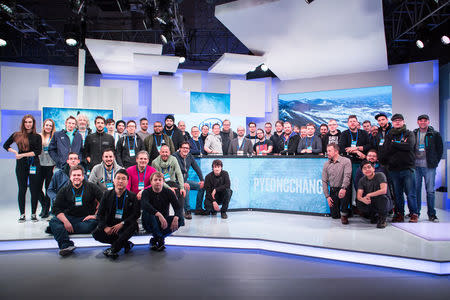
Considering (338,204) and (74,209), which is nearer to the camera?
(74,209)

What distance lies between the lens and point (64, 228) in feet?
11.7

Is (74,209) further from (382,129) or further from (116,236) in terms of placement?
(382,129)

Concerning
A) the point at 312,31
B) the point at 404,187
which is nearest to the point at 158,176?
the point at 404,187

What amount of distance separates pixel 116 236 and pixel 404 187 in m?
4.19

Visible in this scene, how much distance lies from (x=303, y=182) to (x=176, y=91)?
5.52m

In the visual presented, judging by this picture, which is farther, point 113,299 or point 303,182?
point 303,182

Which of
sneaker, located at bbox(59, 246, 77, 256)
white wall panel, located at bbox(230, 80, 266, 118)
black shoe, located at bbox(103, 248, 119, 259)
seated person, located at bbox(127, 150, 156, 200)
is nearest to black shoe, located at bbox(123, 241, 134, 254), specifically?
black shoe, located at bbox(103, 248, 119, 259)

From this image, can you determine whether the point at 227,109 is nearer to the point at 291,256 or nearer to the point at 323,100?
the point at 323,100

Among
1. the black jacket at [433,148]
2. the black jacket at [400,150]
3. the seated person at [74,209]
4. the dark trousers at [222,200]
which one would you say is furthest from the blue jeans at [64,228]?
the black jacket at [433,148]

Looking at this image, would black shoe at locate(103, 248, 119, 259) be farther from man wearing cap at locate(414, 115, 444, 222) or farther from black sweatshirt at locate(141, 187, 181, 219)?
man wearing cap at locate(414, 115, 444, 222)

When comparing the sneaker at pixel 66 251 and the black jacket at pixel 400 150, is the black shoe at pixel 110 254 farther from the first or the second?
the black jacket at pixel 400 150

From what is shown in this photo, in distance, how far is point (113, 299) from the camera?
2.52m

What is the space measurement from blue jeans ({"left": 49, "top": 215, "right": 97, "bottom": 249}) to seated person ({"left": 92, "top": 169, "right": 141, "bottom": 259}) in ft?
1.09

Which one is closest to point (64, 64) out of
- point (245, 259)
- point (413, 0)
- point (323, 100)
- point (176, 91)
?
point (176, 91)
